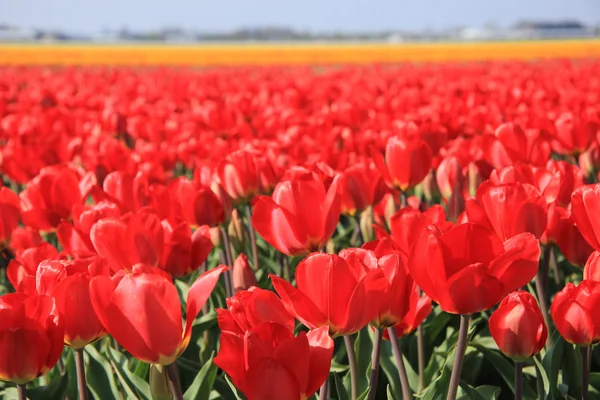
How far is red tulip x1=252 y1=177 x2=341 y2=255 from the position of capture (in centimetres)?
167

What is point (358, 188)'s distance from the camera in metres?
2.35

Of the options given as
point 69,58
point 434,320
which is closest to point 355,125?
point 434,320

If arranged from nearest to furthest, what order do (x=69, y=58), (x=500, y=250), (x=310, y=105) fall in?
(x=500, y=250) < (x=310, y=105) < (x=69, y=58)

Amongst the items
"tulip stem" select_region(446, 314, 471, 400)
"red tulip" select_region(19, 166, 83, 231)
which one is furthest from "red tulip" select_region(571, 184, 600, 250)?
"red tulip" select_region(19, 166, 83, 231)

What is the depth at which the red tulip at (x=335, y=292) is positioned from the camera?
3.99 feet

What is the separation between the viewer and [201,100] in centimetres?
722

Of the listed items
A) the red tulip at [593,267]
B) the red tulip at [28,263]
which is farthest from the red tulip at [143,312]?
the red tulip at [593,267]

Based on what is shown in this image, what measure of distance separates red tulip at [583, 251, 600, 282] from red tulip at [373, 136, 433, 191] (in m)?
1.03

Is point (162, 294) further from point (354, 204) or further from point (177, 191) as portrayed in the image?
point (354, 204)

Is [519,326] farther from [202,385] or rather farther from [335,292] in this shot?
[202,385]

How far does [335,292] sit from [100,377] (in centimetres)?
94

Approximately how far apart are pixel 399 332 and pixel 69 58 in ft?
104

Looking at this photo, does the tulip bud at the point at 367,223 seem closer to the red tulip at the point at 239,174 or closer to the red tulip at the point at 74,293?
the red tulip at the point at 239,174

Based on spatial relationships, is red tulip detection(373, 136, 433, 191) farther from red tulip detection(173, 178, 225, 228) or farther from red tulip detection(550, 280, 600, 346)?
red tulip detection(550, 280, 600, 346)
